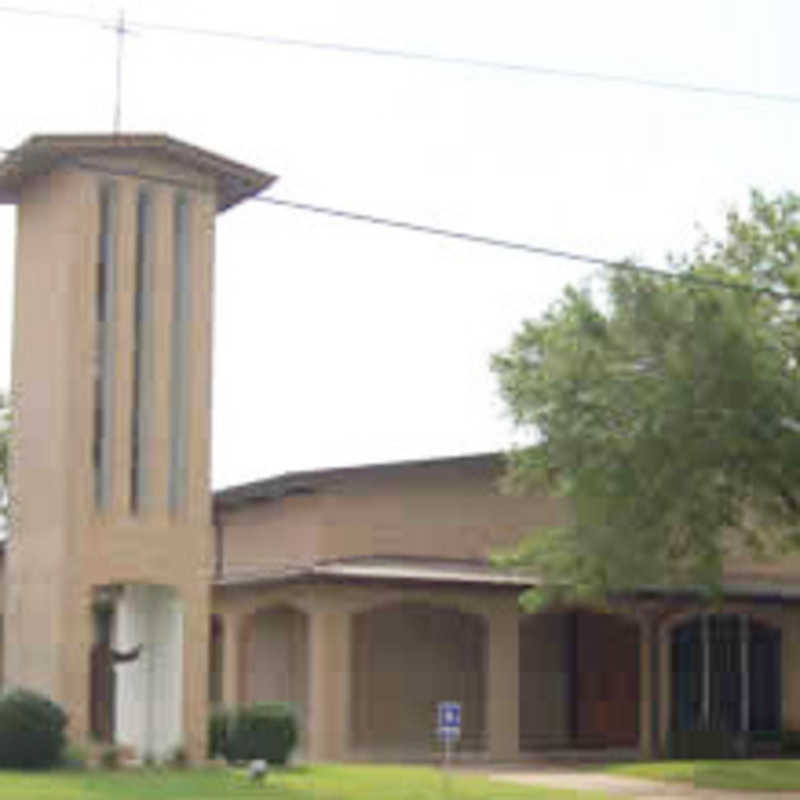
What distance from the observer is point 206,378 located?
30.4m

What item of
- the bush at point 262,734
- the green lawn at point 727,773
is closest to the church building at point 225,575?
the bush at point 262,734

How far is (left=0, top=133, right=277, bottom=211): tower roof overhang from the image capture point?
29422mm

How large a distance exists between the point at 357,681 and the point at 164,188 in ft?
42.9

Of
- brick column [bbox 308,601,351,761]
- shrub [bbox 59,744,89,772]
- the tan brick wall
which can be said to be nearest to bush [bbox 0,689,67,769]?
shrub [bbox 59,744,89,772]

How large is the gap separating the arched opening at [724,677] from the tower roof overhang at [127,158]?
640 inches

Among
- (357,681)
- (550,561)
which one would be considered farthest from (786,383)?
(357,681)

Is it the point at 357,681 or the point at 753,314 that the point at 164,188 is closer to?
the point at 753,314

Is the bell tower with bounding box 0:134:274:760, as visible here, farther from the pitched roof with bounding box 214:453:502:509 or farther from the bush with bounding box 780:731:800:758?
the bush with bounding box 780:731:800:758

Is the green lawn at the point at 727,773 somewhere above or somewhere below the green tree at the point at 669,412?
below

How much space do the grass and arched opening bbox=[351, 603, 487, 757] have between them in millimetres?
9256

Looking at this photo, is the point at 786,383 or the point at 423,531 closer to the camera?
the point at 786,383

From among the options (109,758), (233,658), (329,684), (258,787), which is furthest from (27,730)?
(233,658)

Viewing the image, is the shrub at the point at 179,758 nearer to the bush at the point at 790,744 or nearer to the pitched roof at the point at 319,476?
the pitched roof at the point at 319,476

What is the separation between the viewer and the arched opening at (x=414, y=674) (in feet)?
128
